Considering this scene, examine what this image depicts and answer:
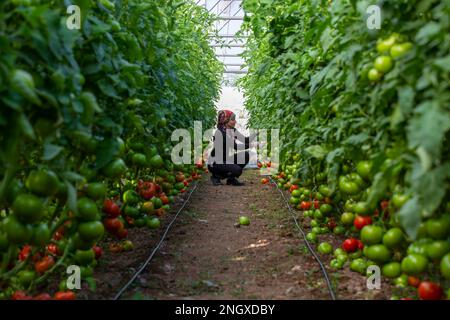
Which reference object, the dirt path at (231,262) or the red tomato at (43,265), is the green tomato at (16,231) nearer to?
the red tomato at (43,265)

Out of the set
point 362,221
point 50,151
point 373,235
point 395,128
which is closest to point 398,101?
point 395,128

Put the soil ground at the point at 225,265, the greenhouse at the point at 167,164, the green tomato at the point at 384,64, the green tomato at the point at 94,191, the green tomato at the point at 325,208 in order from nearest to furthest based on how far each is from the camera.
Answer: the greenhouse at the point at 167,164
the green tomato at the point at 384,64
the green tomato at the point at 94,191
the soil ground at the point at 225,265
the green tomato at the point at 325,208

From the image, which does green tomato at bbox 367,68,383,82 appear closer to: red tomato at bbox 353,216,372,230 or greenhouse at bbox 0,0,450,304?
greenhouse at bbox 0,0,450,304

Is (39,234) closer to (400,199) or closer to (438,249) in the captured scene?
(400,199)

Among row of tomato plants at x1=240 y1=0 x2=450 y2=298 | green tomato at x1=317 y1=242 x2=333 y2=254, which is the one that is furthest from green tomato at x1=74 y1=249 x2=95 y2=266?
green tomato at x1=317 y1=242 x2=333 y2=254

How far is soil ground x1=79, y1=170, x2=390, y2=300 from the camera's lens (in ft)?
11.2

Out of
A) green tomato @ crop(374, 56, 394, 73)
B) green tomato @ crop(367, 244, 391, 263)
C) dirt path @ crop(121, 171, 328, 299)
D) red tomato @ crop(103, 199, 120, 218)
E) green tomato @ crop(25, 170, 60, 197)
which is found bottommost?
dirt path @ crop(121, 171, 328, 299)

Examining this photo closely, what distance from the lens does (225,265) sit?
4.21 meters

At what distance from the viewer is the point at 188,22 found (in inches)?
326

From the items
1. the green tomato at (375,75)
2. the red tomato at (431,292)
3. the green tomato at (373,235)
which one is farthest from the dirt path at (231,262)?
the green tomato at (375,75)

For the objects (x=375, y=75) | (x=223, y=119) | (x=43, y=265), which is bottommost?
(x=43, y=265)

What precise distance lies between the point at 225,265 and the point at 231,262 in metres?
0.11

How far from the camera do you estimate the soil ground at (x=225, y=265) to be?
11.2 ft
